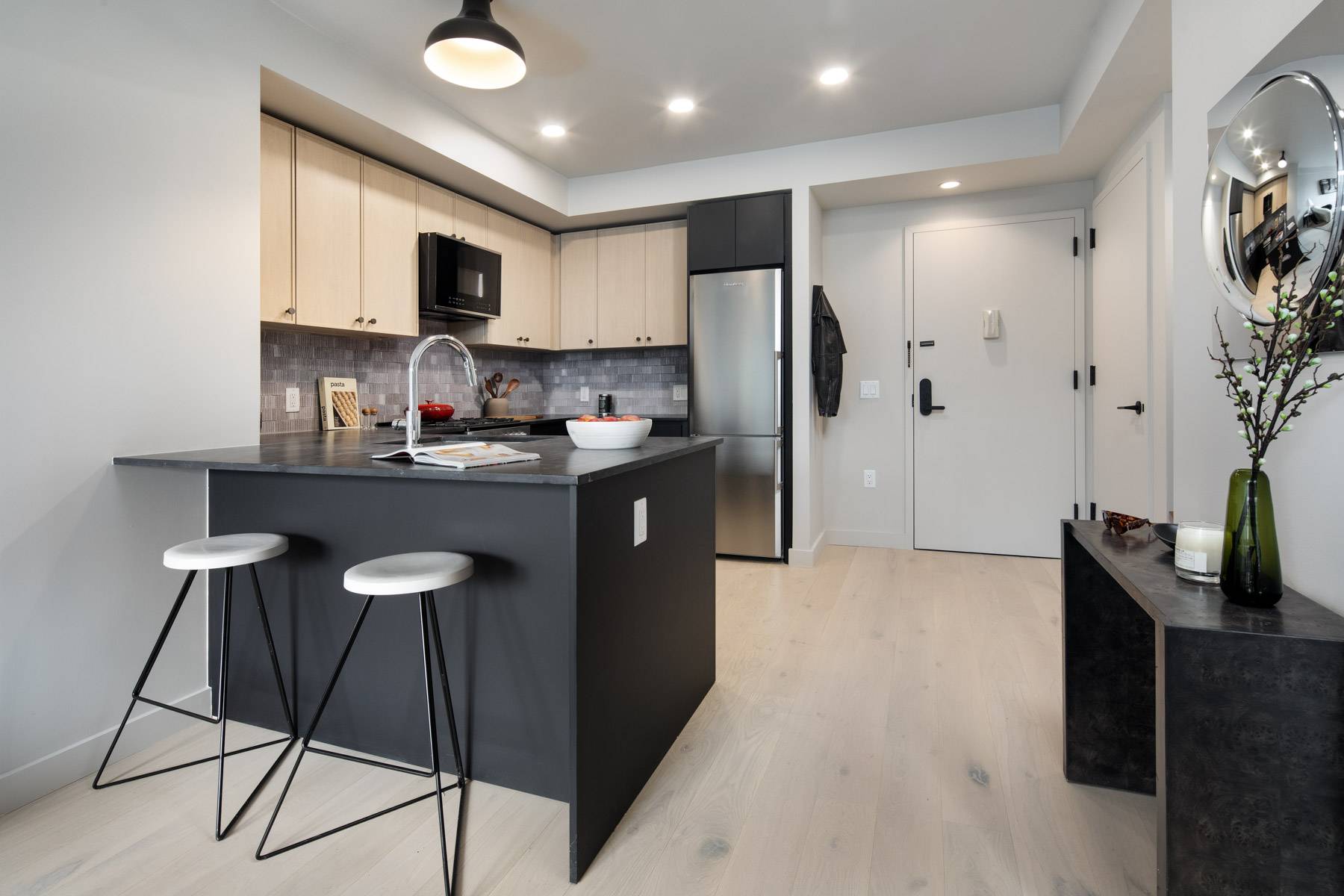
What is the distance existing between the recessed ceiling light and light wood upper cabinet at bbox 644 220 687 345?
4.92 ft

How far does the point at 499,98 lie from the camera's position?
3.25 m

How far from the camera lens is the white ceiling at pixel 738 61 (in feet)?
8.38

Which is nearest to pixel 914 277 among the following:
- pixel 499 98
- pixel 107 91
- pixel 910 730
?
pixel 499 98

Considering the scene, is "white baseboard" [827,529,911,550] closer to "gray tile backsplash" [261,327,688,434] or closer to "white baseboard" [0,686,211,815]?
"gray tile backsplash" [261,327,688,434]

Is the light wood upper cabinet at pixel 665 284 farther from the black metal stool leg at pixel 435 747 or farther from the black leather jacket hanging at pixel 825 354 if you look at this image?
the black metal stool leg at pixel 435 747

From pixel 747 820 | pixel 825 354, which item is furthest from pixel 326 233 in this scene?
pixel 747 820

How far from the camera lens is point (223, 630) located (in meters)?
1.74

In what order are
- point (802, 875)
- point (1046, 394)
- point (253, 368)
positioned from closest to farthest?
point (802, 875)
point (253, 368)
point (1046, 394)

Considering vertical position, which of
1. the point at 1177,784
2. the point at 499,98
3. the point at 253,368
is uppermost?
the point at 499,98

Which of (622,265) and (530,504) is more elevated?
(622,265)

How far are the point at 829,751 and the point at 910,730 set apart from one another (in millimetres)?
302

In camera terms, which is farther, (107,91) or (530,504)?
(107,91)

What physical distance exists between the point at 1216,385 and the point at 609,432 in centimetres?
152

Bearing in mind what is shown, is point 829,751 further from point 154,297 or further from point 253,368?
point 154,297
